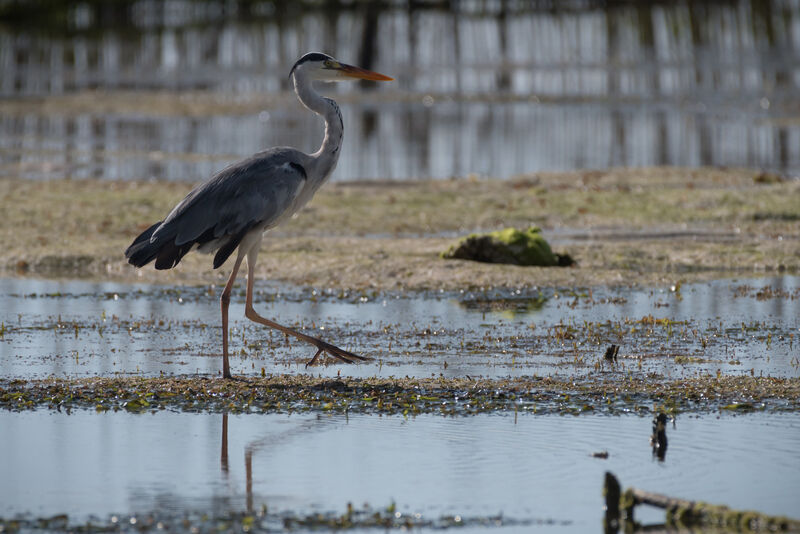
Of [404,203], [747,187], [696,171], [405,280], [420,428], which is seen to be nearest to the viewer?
[420,428]

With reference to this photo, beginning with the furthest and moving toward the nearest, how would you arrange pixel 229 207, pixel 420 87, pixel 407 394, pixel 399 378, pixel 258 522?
1. pixel 420 87
2. pixel 229 207
3. pixel 399 378
4. pixel 407 394
5. pixel 258 522

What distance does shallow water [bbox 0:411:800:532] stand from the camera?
682 centimetres

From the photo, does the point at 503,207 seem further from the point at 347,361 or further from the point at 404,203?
the point at 347,361

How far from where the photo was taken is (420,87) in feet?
165

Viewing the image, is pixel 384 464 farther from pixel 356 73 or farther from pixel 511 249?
pixel 511 249

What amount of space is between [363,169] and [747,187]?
26.6 ft

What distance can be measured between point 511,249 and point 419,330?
11.6 ft

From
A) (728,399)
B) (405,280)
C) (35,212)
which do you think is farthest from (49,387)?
(35,212)

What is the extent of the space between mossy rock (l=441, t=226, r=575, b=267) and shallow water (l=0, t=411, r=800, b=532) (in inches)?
263

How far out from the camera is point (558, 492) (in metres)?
7.00

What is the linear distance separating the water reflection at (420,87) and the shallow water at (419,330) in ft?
41.2

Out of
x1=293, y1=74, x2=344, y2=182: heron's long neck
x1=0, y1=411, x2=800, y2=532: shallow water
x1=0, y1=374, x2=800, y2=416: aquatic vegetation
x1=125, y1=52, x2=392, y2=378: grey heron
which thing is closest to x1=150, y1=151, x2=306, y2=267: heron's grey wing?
x1=125, y1=52, x2=392, y2=378: grey heron

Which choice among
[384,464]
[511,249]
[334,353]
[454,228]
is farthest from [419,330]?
[454,228]

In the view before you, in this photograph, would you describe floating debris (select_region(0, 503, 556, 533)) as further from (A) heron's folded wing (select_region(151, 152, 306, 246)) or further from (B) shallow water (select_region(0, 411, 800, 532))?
(A) heron's folded wing (select_region(151, 152, 306, 246))
